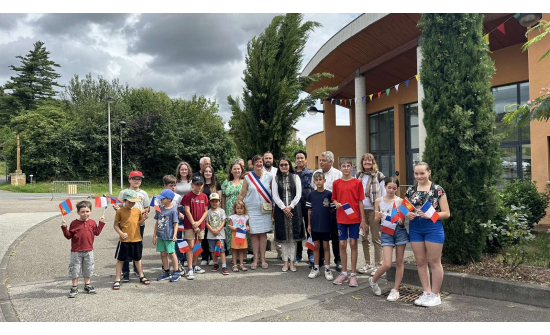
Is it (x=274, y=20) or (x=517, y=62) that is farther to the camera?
(x=517, y=62)

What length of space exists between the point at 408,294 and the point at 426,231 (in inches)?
38.2

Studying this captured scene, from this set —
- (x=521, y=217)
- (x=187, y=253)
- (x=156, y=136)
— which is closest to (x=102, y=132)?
(x=156, y=136)

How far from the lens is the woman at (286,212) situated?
246 inches

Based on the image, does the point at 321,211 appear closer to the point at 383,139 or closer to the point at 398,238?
the point at 398,238

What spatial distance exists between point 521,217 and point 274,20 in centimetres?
636

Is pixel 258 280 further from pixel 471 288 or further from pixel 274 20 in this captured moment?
pixel 274 20

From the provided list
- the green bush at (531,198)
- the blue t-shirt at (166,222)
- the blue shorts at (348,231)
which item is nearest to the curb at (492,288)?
the blue shorts at (348,231)

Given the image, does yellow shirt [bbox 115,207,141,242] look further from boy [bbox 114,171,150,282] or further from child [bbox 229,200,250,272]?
child [bbox 229,200,250,272]

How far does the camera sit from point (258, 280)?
18.6 feet

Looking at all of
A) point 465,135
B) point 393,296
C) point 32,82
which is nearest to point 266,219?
point 393,296

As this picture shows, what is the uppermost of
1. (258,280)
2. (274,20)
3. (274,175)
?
(274,20)

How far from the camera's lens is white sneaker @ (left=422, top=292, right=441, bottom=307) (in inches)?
174

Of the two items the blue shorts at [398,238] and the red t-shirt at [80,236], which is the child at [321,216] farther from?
the red t-shirt at [80,236]

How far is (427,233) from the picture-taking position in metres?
4.55
